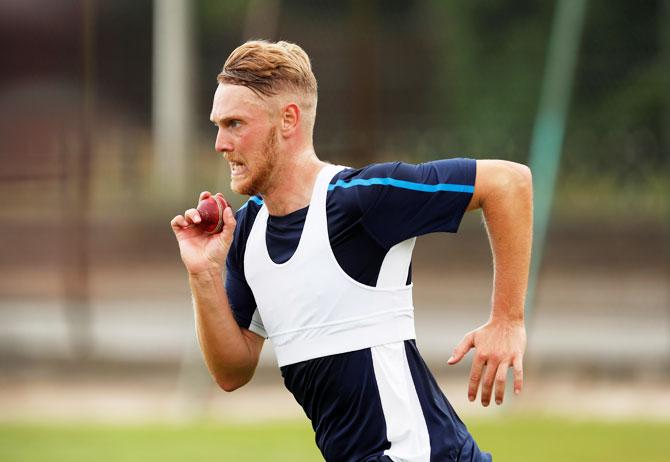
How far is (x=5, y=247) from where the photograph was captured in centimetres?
1553

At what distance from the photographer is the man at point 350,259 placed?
335cm

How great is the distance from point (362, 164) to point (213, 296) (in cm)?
1015

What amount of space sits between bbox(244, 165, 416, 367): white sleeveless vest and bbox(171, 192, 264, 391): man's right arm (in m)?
0.11

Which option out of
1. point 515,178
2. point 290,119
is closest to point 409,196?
point 515,178

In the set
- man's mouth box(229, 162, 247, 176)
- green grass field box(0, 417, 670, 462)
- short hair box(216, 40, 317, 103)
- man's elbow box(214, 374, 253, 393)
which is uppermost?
short hair box(216, 40, 317, 103)

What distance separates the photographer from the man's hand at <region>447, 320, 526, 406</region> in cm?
336

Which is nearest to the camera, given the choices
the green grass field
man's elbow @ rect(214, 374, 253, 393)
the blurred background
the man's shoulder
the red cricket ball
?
the red cricket ball

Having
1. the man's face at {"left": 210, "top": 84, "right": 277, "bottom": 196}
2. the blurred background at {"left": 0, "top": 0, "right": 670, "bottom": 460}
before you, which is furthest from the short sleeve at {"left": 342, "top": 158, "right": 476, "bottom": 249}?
the blurred background at {"left": 0, "top": 0, "right": 670, "bottom": 460}

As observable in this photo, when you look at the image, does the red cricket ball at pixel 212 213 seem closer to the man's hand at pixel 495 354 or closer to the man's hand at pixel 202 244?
the man's hand at pixel 202 244

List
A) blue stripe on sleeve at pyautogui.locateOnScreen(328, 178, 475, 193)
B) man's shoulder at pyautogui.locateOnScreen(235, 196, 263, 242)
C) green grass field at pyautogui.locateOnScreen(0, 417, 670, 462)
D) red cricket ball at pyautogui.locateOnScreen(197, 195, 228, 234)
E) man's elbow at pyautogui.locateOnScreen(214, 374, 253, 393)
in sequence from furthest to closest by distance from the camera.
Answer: green grass field at pyautogui.locateOnScreen(0, 417, 670, 462) → man's elbow at pyautogui.locateOnScreen(214, 374, 253, 393) → man's shoulder at pyautogui.locateOnScreen(235, 196, 263, 242) → red cricket ball at pyautogui.locateOnScreen(197, 195, 228, 234) → blue stripe on sleeve at pyautogui.locateOnScreen(328, 178, 475, 193)

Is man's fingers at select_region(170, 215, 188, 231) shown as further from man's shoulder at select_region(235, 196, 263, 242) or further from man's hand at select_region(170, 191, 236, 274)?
man's shoulder at select_region(235, 196, 263, 242)

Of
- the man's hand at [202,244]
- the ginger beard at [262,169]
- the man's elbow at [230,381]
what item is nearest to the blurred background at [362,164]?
the man's elbow at [230,381]

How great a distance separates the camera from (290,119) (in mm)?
3422

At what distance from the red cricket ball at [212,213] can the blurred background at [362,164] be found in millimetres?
5178
